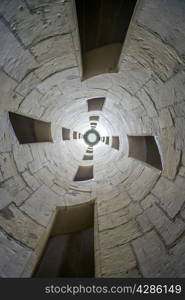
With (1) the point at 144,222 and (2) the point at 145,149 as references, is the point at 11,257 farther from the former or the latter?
(2) the point at 145,149

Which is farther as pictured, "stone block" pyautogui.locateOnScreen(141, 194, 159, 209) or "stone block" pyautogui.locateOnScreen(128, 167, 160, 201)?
"stone block" pyautogui.locateOnScreen(128, 167, 160, 201)

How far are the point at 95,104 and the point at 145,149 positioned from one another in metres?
2.87

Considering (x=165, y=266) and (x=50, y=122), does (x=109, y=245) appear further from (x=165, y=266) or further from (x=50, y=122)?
(x=50, y=122)

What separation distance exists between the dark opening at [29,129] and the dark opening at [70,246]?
6.06 ft

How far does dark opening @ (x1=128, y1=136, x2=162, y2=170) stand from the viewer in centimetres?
432

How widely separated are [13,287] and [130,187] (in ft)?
9.42

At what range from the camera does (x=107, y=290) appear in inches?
83.5

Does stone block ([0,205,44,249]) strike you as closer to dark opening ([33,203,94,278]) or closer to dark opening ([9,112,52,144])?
dark opening ([33,203,94,278])

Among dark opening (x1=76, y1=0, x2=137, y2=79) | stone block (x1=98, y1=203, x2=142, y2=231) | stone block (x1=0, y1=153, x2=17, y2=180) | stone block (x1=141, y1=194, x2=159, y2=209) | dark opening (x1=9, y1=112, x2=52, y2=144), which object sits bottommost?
stone block (x1=98, y1=203, x2=142, y2=231)

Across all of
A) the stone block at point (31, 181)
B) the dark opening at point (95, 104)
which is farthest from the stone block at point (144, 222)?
the dark opening at point (95, 104)

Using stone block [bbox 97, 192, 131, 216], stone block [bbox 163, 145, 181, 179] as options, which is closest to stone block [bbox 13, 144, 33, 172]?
stone block [bbox 97, 192, 131, 216]

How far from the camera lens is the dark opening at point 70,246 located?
146 inches

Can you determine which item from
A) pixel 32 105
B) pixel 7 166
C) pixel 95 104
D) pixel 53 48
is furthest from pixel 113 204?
pixel 95 104

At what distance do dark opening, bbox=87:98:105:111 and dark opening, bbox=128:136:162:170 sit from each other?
5.79 feet
